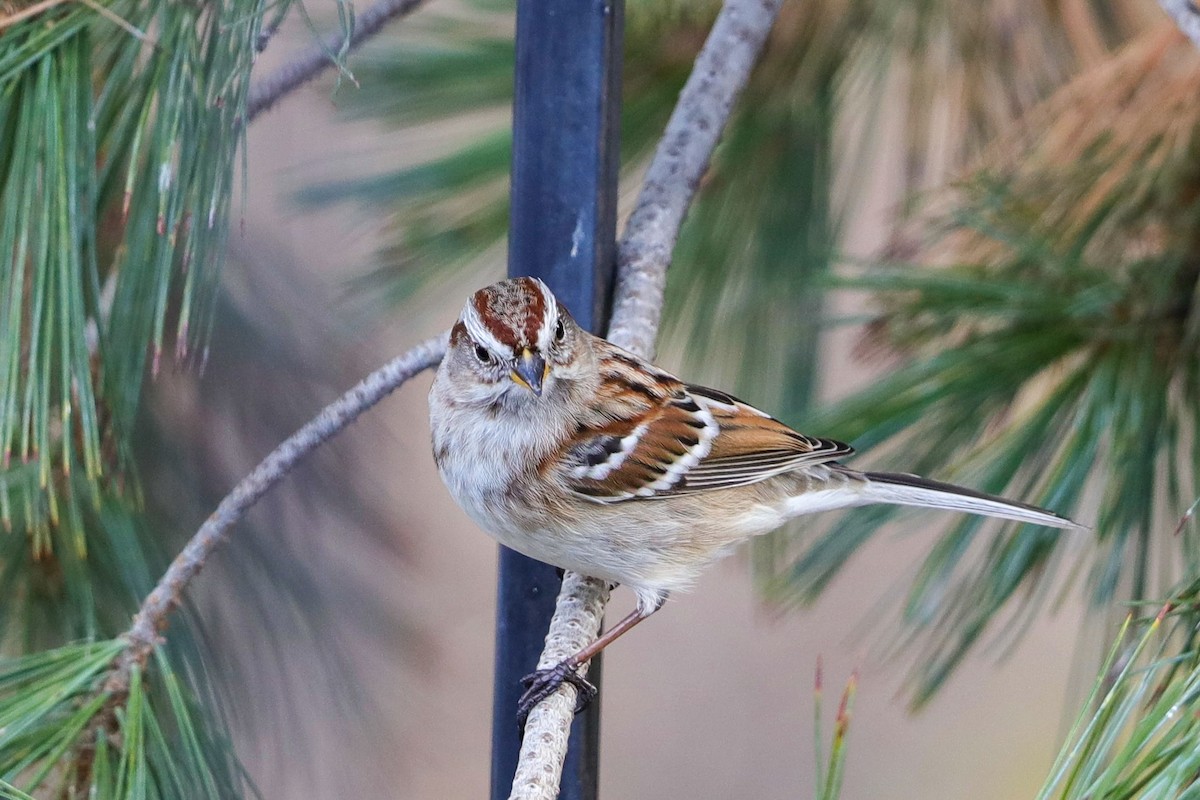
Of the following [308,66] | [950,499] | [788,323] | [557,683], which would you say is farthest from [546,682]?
[788,323]

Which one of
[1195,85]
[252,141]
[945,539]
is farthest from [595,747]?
[252,141]

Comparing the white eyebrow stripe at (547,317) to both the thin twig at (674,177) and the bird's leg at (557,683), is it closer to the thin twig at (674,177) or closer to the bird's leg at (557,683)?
the thin twig at (674,177)

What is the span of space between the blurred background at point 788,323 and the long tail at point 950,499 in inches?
0.9

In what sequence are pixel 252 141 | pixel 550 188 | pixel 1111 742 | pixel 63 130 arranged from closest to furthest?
pixel 1111 742, pixel 63 130, pixel 550 188, pixel 252 141

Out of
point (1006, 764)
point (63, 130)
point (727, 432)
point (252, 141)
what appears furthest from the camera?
point (1006, 764)

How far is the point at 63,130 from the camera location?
2.58ft

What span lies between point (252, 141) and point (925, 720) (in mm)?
1929

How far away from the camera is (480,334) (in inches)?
43.3

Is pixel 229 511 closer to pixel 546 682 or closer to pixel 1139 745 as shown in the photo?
pixel 546 682

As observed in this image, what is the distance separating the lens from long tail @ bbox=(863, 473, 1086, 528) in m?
0.97

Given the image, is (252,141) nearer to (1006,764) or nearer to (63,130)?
(63,130)

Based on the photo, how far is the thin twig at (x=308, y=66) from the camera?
37.9 inches

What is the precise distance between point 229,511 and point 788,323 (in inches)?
29.4

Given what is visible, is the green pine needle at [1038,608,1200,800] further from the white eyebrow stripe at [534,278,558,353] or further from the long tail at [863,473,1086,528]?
the white eyebrow stripe at [534,278,558,353]
